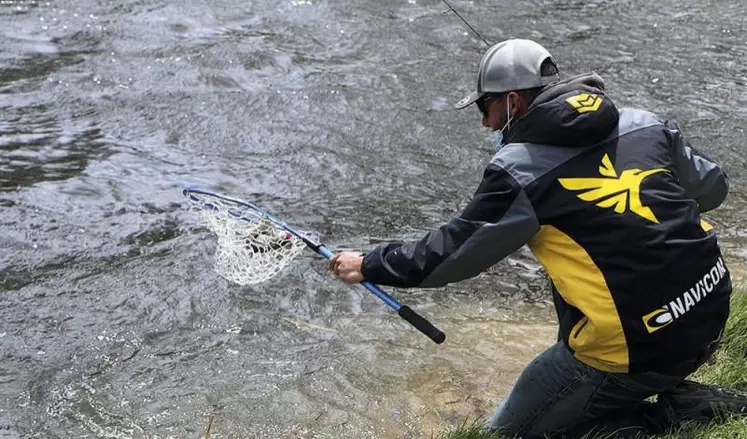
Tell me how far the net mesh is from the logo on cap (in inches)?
74.8

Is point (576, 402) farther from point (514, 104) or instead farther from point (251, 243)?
point (251, 243)

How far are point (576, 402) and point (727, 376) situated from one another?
3.63 ft

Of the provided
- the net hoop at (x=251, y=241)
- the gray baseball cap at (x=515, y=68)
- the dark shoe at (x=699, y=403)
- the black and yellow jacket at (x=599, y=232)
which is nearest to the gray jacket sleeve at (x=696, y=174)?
the black and yellow jacket at (x=599, y=232)

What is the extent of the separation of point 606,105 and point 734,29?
10.3 metres

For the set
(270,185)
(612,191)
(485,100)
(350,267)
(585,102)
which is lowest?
(270,185)

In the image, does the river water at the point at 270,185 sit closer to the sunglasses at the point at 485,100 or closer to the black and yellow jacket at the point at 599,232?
the black and yellow jacket at the point at 599,232

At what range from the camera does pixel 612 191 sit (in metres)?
3.33

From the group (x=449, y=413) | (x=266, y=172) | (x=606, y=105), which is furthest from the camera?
(x=266, y=172)

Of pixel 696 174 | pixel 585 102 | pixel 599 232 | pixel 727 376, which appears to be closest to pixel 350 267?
pixel 599 232

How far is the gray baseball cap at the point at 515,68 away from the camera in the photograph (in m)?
Answer: 3.50

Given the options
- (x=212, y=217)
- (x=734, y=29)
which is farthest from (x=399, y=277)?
(x=734, y=29)

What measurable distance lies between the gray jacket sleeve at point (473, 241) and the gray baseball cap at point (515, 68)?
0.41 m

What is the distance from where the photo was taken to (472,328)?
18.9ft

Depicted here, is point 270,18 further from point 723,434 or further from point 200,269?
point 723,434
